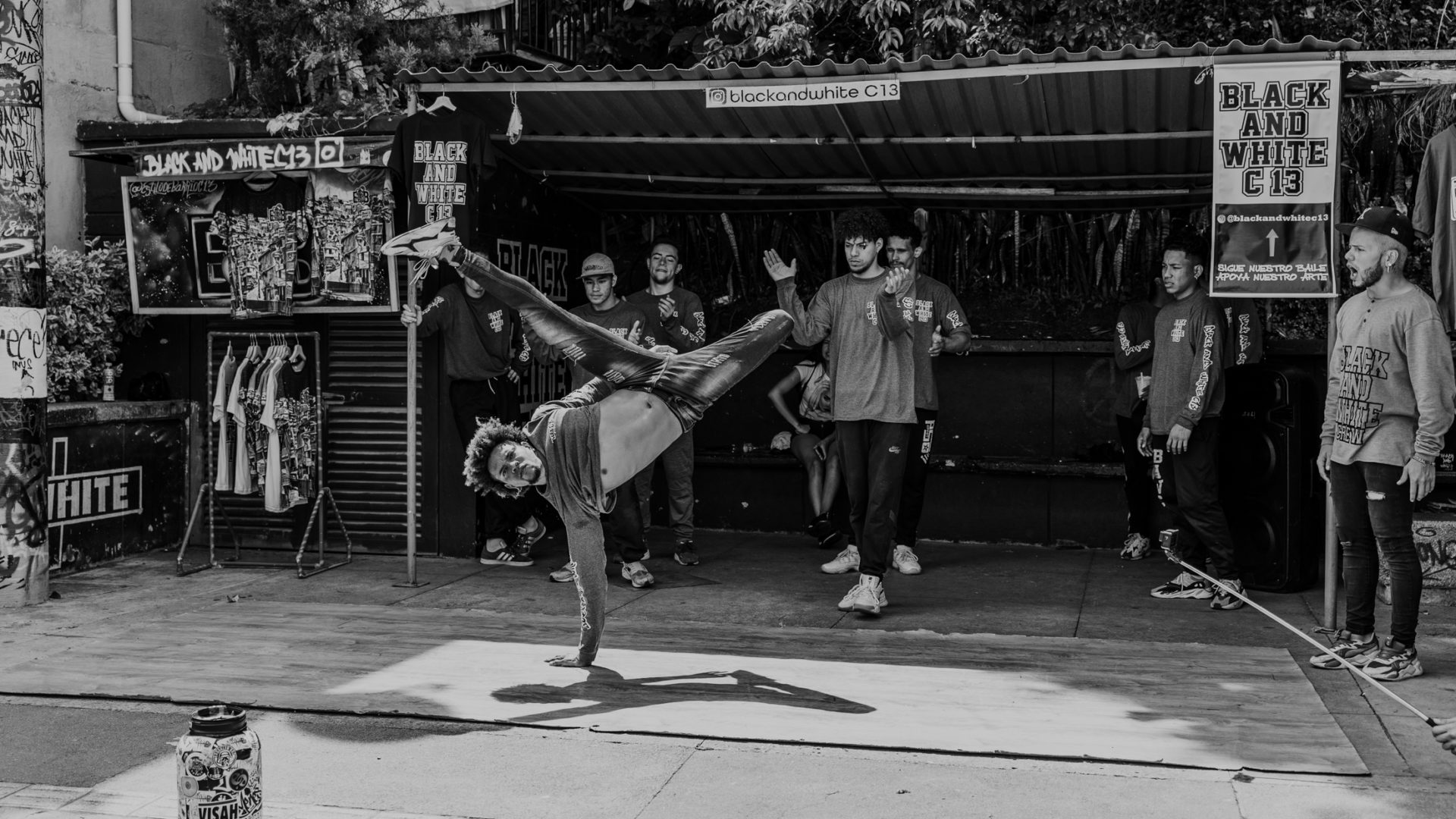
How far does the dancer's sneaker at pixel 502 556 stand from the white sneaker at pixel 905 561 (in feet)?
8.07

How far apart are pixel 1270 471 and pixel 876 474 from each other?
8.07 ft

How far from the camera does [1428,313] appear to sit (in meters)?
5.93

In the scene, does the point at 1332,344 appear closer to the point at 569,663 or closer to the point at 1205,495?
the point at 1205,495

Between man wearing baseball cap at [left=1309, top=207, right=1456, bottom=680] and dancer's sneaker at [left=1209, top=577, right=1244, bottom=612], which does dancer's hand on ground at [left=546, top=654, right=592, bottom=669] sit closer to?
man wearing baseball cap at [left=1309, top=207, right=1456, bottom=680]

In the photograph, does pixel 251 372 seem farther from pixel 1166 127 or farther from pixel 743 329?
pixel 1166 127

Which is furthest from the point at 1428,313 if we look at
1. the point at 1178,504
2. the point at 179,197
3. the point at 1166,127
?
the point at 179,197

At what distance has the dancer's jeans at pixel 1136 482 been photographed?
9.30 metres

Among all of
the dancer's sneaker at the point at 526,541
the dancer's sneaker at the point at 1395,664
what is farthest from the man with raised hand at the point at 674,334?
the dancer's sneaker at the point at 1395,664

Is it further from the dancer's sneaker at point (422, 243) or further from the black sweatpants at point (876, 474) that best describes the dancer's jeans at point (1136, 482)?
the dancer's sneaker at point (422, 243)

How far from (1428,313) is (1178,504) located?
2.10m

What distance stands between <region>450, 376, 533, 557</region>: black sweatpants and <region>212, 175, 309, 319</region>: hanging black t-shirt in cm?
134

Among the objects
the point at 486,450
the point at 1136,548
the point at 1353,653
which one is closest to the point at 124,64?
the point at 486,450

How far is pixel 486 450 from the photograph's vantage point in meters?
5.77

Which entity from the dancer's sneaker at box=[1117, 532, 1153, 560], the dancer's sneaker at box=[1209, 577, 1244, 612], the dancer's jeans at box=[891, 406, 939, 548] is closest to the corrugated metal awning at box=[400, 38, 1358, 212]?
the dancer's jeans at box=[891, 406, 939, 548]
